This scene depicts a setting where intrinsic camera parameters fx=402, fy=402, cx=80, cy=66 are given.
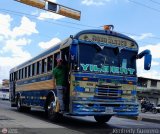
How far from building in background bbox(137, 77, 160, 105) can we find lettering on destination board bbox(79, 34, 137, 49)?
49915 mm

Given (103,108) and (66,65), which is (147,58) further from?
(66,65)

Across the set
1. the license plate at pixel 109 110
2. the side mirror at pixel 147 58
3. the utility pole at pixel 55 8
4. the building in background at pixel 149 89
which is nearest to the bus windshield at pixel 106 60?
the side mirror at pixel 147 58

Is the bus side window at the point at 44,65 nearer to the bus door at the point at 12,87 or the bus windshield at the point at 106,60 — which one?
the bus windshield at the point at 106,60

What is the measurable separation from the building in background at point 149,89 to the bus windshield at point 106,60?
164ft

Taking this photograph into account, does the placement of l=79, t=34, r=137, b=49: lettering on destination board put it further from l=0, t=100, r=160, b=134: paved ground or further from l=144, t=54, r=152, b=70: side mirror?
l=0, t=100, r=160, b=134: paved ground

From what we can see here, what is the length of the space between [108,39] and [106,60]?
90 cm

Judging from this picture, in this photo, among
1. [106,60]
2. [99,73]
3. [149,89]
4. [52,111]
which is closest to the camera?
[99,73]

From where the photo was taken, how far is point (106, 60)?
14859 mm

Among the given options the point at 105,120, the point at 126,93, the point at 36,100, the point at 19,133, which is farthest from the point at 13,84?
the point at 19,133

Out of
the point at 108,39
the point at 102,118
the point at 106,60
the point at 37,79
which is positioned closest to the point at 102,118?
the point at 102,118

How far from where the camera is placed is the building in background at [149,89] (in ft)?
226

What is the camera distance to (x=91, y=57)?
14.6 m

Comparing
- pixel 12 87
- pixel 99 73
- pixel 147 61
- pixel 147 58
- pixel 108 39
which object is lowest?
pixel 12 87

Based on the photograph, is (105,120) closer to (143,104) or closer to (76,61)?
(76,61)
